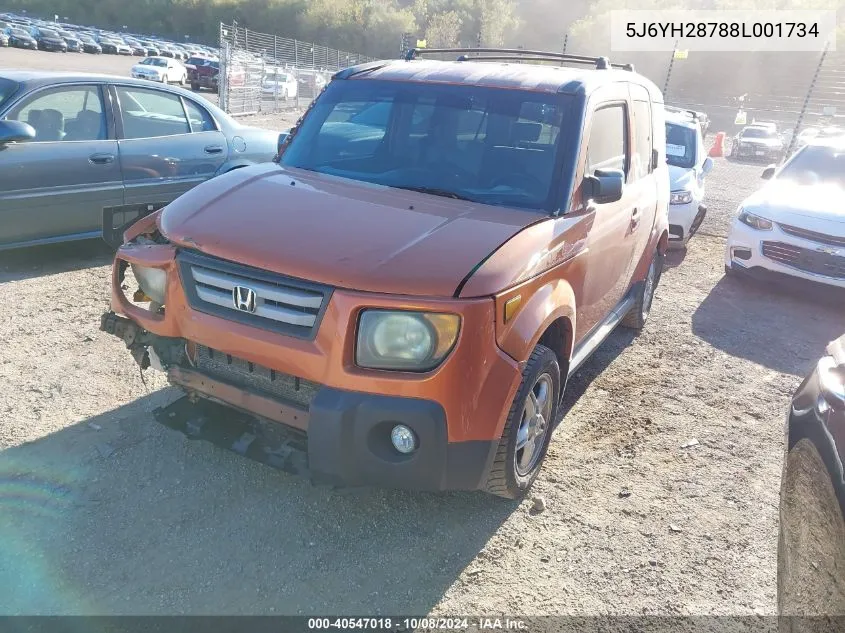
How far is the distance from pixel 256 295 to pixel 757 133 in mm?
27955

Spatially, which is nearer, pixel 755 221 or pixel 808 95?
pixel 755 221

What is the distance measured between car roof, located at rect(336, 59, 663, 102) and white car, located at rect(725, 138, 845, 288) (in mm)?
3595

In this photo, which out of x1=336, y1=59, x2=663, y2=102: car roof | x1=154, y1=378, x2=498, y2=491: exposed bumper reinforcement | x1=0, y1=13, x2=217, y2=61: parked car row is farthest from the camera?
x1=0, y1=13, x2=217, y2=61: parked car row

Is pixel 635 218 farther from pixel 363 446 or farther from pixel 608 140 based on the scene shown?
pixel 363 446

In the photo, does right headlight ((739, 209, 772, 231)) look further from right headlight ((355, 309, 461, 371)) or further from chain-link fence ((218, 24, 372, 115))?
chain-link fence ((218, 24, 372, 115))

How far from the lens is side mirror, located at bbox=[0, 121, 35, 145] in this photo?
5163 mm

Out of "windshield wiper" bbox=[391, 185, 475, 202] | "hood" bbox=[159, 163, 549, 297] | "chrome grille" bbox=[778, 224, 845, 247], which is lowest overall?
"chrome grille" bbox=[778, 224, 845, 247]

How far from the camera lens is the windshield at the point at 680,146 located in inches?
373

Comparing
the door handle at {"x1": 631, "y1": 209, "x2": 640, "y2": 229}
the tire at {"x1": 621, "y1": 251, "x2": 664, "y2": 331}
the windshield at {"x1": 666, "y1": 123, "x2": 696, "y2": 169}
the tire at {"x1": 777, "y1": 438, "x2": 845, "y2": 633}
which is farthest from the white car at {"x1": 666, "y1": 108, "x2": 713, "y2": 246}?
the tire at {"x1": 777, "y1": 438, "x2": 845, "y2": 633}

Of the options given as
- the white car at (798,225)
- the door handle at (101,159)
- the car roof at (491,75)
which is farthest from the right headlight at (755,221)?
the door handle at (101,159)

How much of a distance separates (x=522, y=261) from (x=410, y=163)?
3.85 feet

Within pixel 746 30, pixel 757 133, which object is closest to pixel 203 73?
pixel 757 133

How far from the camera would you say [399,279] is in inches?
103

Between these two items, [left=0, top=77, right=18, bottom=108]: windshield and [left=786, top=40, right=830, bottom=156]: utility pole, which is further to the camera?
[left=786, top=40, right=830, bottom=156]: utility pole
